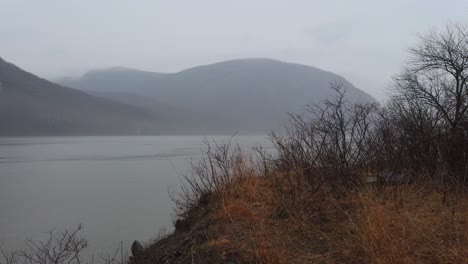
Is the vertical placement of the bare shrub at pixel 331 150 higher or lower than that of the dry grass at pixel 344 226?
higher

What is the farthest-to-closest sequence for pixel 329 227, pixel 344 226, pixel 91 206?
pixel 91 206, pixel 329 227, pixel 344 226

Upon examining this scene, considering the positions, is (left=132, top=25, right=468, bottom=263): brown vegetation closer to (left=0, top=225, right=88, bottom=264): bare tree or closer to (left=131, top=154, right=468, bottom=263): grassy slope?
(left=131, top=154, right=468, bottom=263): grassy slope

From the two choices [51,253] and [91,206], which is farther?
[91,206]

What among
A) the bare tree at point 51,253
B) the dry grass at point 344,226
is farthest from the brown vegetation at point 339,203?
the bare tree at point 51,253

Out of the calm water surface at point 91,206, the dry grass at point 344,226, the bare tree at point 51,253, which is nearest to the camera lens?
the dry grass at point 344,226

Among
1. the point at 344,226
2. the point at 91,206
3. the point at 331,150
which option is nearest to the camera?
the point at 344,226

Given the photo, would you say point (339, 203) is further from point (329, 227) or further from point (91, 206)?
point (91, 206)

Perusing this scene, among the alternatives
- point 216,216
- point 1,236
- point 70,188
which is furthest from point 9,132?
point 216,216

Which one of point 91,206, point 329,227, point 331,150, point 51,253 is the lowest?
point 51,253

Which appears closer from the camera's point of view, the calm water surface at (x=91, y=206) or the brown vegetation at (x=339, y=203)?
the brown vegetation at (x=339, y=203)

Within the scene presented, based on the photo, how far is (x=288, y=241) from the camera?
4844 mm

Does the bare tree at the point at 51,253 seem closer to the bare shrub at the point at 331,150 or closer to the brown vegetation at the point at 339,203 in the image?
the brown vegetation at the point at 339,203

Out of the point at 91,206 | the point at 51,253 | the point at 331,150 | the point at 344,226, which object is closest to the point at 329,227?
the point at 344,226

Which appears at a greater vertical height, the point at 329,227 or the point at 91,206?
the point at 329,227
